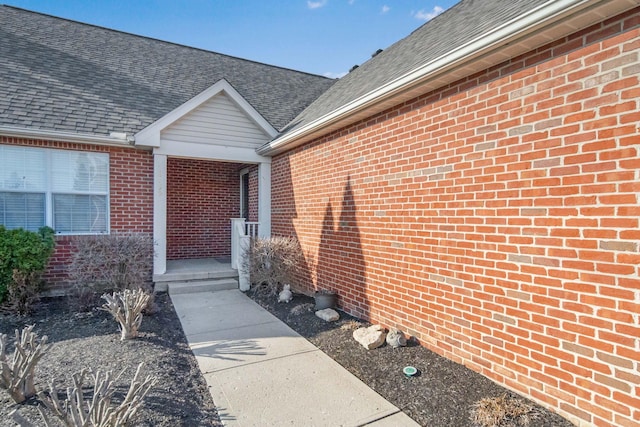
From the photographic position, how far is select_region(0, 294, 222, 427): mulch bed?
2900mm

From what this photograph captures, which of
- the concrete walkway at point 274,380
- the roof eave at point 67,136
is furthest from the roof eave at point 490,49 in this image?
the roof eave at point 67,136

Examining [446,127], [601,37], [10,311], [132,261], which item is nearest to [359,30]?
[446,127]

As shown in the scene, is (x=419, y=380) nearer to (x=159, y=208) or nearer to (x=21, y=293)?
(x=21, y=293)

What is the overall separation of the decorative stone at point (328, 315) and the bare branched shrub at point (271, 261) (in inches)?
62.0

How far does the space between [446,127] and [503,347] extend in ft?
7.94

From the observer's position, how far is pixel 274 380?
11.7 feet

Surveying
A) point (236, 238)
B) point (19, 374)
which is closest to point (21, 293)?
point (19, 374)

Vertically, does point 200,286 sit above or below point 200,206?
below

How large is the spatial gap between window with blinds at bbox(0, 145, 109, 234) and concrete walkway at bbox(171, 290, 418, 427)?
352cm

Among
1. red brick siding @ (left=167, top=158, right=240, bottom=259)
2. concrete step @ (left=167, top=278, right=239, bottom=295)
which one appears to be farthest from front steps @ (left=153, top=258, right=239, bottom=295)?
red brick siding @ (left=167, top=158, right=240, bottom=259)

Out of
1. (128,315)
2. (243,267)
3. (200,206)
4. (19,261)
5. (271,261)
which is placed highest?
(200,206)

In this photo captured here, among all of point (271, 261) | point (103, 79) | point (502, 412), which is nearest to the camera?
point (502, 412)

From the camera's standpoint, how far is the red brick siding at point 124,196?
6816mm

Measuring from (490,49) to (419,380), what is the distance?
3.38 meters
